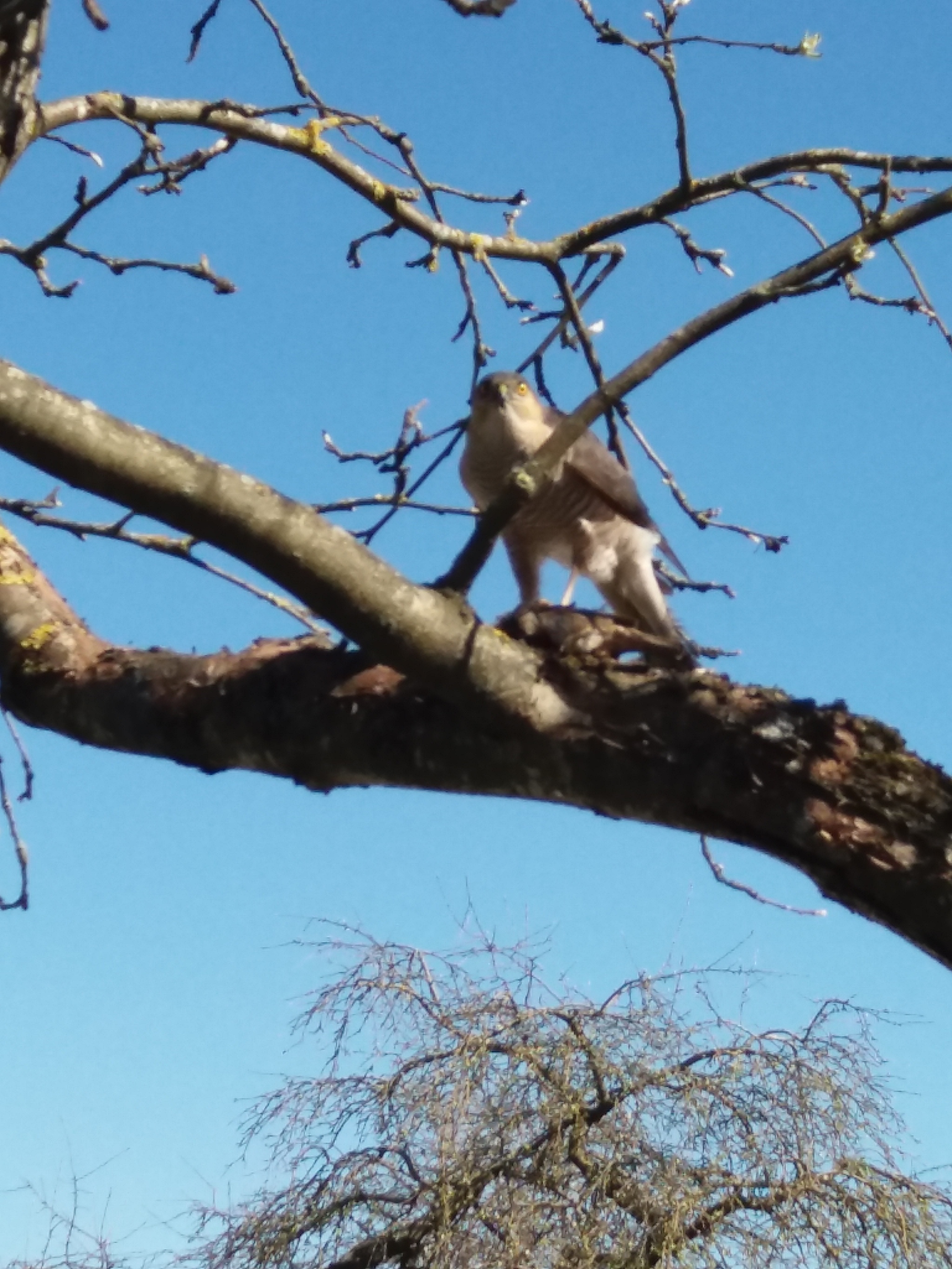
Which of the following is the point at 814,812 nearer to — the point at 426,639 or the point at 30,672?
the point at 426,639

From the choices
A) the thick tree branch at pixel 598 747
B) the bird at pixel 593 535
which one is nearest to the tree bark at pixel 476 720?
the thick tree branch at pixel 598 747

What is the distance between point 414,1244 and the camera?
15.6 feet

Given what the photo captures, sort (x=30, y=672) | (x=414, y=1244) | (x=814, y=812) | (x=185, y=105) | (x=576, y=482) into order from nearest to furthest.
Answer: (x=814, y=812) < (x=30, y=672) < (x=185, y=105) < (x=576, y=482) < (x=414, y=1244)

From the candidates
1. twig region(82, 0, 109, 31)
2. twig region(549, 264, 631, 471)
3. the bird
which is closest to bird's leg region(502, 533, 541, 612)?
the bird

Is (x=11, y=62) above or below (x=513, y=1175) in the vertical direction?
above

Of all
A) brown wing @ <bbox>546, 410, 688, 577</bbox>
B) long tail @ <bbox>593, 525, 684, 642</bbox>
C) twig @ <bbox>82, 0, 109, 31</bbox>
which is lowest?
long tail @ <bbox>593, 525, 684, 642</bbox>

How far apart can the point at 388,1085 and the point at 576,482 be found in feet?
7.38

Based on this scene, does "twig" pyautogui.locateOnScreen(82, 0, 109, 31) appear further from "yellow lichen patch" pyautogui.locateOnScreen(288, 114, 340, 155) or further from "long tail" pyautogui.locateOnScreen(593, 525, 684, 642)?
"long tail" pyautogui.locateOnScreen(593, 525, 684, 642)

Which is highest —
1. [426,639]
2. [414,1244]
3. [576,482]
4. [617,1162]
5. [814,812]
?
[576,482]

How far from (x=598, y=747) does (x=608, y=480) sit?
2.45 meters

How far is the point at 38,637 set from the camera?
2.70 m

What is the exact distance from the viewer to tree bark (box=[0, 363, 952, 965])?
1.96 m

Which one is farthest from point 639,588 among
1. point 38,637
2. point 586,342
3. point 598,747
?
point 598,747

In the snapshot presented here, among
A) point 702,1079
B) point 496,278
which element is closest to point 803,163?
point 496,278
